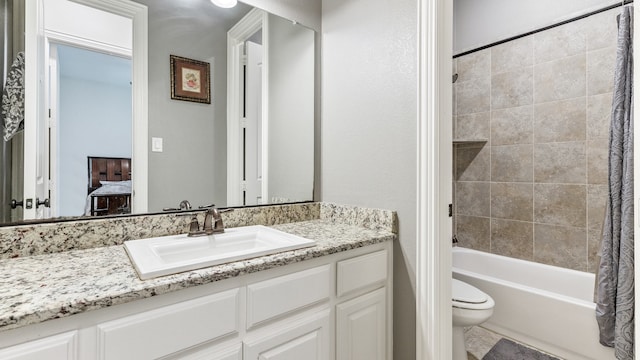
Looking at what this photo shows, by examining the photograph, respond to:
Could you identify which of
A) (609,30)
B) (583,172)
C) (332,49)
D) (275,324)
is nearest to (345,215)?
(275,324)

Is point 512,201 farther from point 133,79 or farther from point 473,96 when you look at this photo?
point 133,79

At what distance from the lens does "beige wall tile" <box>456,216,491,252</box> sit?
2617mm

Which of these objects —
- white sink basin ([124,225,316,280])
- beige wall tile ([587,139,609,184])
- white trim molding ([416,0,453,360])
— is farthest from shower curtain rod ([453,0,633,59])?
white sink basin ([124,225,316,280])

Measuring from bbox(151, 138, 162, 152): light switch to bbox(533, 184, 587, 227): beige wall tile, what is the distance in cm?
262

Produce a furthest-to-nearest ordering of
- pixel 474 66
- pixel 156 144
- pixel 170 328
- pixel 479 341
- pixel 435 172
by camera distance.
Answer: pixel 474 66, pixel 479 341, pixel 156 144, pixel 435 172, pixel 170 328

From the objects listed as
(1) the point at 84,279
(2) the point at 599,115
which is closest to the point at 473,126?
(2) the point at 599,115

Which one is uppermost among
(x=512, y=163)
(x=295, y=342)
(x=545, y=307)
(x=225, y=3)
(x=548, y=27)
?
(x=548, y=27)

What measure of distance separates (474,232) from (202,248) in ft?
7.93

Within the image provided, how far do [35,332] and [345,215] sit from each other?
4.04 ft

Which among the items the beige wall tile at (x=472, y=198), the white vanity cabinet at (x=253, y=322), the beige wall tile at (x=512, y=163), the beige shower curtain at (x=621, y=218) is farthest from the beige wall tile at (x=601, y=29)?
the white vanity cabinet at (x=253, y=322)

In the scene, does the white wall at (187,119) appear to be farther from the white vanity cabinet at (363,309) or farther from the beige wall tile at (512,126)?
the beige wall tile at (512,126)

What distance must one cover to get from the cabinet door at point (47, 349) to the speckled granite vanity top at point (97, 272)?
55 millimetres

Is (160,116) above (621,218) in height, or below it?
above

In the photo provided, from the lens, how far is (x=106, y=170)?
47.1 inches
